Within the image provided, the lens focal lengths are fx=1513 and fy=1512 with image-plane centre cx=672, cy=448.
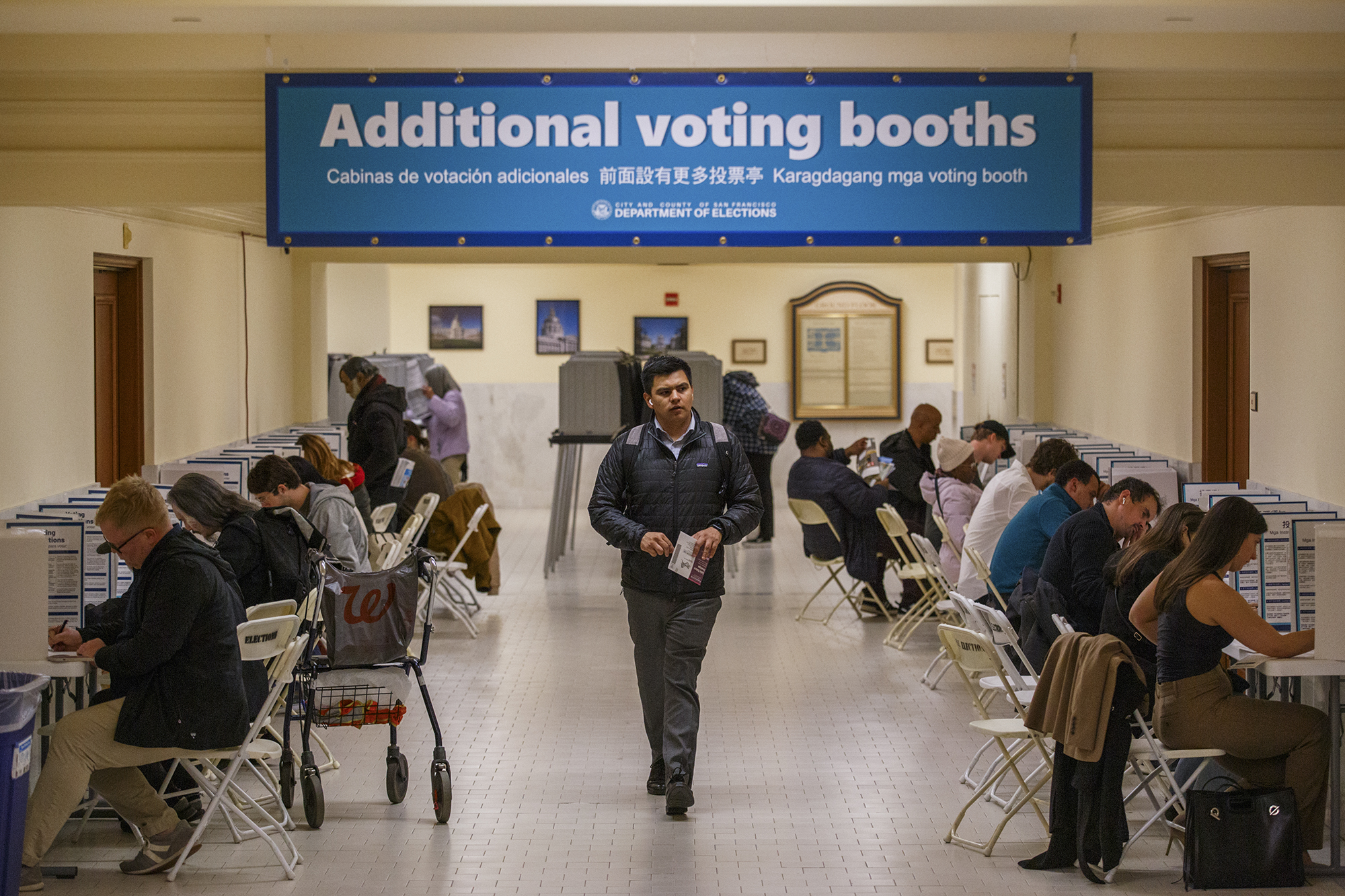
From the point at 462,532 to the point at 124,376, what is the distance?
2210 millimetres

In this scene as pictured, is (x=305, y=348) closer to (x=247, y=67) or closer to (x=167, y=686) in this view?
(x=247, y=67)

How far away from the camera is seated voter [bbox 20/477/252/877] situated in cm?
459

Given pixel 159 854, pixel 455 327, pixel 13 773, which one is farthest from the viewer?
pixel 455 327

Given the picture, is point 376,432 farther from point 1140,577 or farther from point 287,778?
point 1140,577

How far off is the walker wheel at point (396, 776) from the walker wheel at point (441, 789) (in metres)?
0.24

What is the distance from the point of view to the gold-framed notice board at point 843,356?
53.7ft

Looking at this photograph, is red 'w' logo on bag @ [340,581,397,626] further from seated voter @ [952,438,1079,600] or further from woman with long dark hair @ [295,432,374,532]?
seated voter @ [952,438,1079,600]

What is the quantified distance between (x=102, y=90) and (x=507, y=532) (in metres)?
8.87

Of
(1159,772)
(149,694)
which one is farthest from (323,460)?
(1159,772)

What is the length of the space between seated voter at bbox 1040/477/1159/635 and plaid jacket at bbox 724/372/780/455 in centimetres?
777

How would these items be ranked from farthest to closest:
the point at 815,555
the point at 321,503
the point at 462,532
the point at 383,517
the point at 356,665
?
the point at 815,555 < the point at 462,532 < the point at 383,517 < the point at 321,503 < the point at 356,665

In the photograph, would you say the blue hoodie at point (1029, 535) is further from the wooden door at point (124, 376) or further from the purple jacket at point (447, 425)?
the purple jacket at point (447, 425)

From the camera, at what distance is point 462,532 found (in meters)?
9.47

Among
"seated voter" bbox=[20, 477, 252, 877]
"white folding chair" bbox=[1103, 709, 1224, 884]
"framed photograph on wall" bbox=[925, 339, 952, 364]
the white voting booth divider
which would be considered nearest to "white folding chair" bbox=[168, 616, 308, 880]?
"seated voter" bbox=[20, 477, 252, 877]
